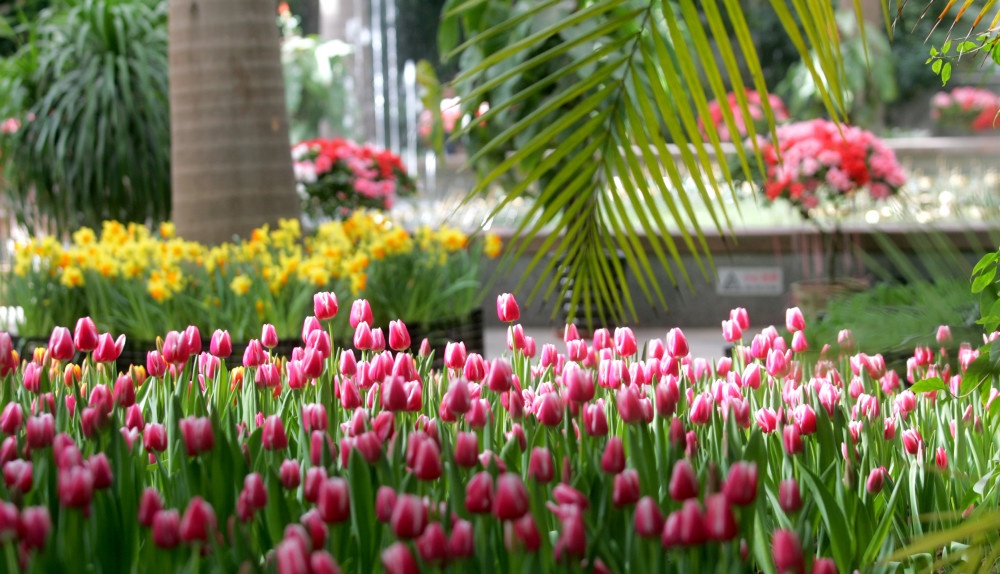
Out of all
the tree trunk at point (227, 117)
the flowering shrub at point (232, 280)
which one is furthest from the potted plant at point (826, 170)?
the tree trunk at point (227, 117)

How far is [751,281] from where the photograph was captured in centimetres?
896

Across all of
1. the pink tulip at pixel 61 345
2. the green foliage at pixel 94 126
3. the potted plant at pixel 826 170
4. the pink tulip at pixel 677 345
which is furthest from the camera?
the green foliage at pixel 94 126

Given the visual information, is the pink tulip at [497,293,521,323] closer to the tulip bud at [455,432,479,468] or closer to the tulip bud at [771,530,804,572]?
the tulip bud at [455,432,479,468]

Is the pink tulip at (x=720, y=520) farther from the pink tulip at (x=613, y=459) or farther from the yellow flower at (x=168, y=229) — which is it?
the yellow flower at (x=168, y=229)

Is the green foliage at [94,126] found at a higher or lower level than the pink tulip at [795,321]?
higher

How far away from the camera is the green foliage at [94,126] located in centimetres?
723

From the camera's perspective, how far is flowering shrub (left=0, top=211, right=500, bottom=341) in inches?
169

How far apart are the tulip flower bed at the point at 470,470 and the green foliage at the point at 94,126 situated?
5497mm

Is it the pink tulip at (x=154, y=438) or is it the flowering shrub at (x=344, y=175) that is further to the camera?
the flowering shrub at (x=344, y=175)

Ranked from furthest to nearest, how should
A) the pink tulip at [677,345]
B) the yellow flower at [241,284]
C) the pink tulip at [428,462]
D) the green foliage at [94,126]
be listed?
the green foliage at [94,126], the yellow flower at [241,284], the pink tulip at [677,345], the pink tulip at [428,462]

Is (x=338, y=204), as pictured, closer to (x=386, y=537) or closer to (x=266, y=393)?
(x=266, y=393)

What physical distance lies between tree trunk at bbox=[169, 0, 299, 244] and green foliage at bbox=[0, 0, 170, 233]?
2078 millimetres

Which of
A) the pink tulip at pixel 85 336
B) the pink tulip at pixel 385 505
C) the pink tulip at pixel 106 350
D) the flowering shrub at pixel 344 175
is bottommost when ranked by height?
the pink tulip at pixel 385 505

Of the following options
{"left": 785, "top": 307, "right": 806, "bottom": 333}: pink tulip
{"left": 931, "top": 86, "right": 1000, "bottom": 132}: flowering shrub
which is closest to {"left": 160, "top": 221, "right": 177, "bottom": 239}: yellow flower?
{"left": 785, "top": 307, "right": 806, "bottom": 333}: pink tulip
